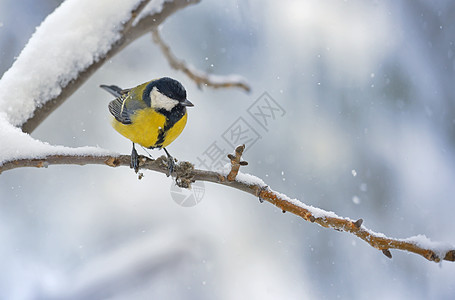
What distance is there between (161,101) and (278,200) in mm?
891

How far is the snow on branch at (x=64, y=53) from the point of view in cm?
187

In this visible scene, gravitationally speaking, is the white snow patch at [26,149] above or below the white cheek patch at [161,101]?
below

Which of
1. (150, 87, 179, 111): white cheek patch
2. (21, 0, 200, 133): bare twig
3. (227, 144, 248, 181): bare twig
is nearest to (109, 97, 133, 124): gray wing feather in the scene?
(150, 87, 179, 111): white cheek patch

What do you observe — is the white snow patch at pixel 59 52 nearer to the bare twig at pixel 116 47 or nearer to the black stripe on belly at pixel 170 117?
the bare twig at pixel 116 47

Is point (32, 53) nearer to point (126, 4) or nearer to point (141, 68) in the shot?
point (126, 4)

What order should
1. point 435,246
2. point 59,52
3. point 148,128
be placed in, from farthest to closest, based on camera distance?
point 148,128 → point 59,52 → point 435,246

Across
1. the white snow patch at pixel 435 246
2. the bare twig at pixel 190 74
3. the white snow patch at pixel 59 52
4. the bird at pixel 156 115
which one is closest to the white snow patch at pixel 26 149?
the white snow patch at pixel 59 52

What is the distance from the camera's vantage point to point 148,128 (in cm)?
216

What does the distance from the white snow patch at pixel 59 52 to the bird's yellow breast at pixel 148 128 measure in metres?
0.33

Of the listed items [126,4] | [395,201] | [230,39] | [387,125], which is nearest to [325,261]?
[395,201]

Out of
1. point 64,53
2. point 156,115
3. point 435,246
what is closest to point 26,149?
point 64,53

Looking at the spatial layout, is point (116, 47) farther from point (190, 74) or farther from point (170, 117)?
point (190, 74)

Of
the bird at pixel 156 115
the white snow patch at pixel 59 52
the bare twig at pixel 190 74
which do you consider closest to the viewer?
the white snow patch at pixel 59 52

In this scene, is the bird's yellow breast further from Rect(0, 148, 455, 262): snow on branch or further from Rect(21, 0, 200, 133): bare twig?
Rect(0, 148, 455, 262): snow on branch
